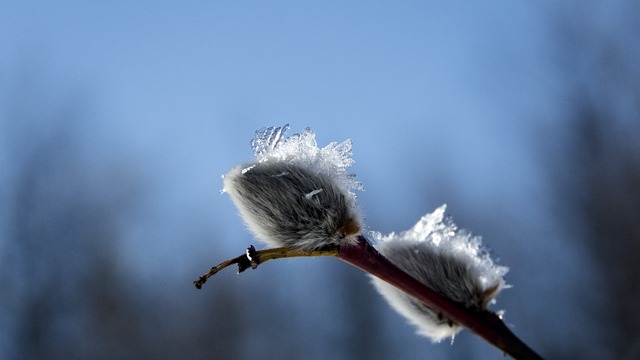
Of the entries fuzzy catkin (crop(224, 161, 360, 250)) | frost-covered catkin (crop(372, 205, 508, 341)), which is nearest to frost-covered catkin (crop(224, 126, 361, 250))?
fuzzy catkin (crop(224, 161, 360, 250))

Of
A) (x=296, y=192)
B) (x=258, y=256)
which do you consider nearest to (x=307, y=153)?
(x=296, y=192)

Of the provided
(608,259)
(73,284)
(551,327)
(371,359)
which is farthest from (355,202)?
(371,359)

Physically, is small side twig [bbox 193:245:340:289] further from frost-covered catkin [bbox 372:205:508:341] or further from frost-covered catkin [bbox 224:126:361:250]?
frost-covered catkin [bbox 372:205:508:341]

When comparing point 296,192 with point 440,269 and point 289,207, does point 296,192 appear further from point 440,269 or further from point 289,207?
point 440,269

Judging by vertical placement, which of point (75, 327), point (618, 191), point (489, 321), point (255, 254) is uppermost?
point (618, 191)

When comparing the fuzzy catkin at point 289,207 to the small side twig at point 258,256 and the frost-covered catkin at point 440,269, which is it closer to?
the small side twig at point 258,256

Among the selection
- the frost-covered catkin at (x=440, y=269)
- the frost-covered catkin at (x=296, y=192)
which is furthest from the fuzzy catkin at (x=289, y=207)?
the frost-covered catkin at (x=440, y=269)

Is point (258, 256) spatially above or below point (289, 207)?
below

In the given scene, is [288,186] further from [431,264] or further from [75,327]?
[75,327]
